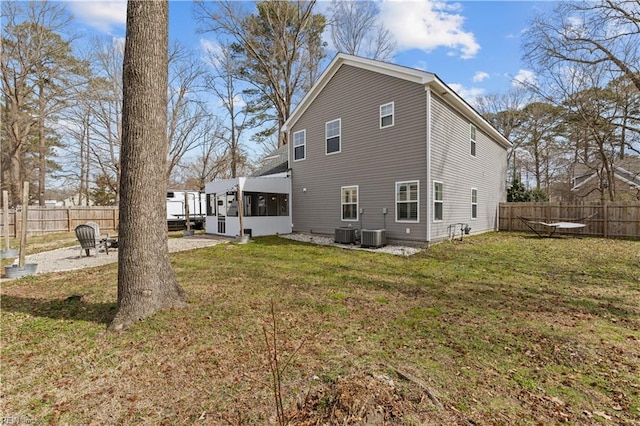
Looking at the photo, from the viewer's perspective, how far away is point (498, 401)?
7.97 feet

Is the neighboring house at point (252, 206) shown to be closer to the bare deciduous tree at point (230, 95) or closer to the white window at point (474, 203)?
the white window at point (474, 203)

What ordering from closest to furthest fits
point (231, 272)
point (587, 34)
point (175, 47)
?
point (231, 272) → point (587, 34) → point (175, 47)

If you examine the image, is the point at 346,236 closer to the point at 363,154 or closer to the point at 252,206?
the point at 363,154

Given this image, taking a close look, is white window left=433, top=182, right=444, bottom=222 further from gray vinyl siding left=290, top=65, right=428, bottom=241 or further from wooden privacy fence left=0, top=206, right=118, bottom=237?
wooden privacy fence left=0, top=206, right=118, bottom=237

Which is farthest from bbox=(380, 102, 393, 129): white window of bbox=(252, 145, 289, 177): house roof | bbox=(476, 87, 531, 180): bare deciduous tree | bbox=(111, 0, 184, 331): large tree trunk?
→ bbox=(476, 87, 531, 180): bare deciduous tree

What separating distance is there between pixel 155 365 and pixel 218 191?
474 inches

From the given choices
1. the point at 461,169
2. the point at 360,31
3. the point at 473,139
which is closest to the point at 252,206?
the point at 461,169

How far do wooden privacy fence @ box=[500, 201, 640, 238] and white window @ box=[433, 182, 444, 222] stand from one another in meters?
6.99

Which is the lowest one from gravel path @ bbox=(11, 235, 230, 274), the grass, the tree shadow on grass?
the grass

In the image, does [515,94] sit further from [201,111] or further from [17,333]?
[17,333]

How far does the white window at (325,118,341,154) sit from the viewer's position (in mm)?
12657

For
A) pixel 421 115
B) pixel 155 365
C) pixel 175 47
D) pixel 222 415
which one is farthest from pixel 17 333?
pixel 175 47

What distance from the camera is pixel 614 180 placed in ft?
75.2

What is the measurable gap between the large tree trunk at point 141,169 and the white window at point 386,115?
329 inches
